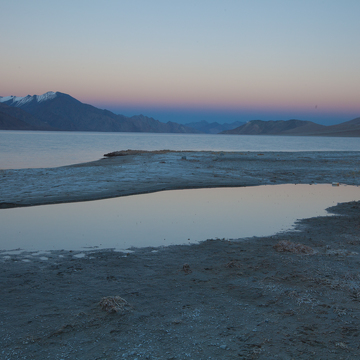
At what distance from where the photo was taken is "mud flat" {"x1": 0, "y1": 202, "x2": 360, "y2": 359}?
470 centimetres

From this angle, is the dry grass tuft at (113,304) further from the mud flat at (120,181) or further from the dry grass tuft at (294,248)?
the mud flat at (120,181)

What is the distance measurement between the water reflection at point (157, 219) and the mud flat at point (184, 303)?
1284mm

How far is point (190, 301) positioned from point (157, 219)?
21.7 ft

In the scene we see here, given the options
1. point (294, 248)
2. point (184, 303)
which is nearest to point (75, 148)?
point (294, 248)

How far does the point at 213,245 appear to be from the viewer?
9398mm

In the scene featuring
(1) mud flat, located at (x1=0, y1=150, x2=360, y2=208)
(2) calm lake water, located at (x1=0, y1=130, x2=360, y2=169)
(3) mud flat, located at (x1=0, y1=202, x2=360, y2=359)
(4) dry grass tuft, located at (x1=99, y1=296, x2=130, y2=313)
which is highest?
(2) calm lake water, located at (x1=0, y1=130, x2=360, y2=169)

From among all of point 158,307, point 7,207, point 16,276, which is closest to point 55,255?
point 16,276

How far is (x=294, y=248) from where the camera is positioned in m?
8.77

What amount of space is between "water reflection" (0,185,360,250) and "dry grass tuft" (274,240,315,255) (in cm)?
180

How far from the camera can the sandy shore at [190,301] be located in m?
4.71

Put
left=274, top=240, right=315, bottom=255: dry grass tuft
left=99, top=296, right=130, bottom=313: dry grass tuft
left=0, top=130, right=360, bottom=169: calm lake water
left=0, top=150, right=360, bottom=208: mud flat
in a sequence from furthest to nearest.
Answer: 1. left=0, top=130, right=360, bottom=169: calm lake water
2. left=0, top=150, right=360, bottom=208: mud flat
3. left=274, top=240, right=315, bottom=255: dry grass tuft
4. left=99, top=296, right=130, bottom=313: dry grass tuft

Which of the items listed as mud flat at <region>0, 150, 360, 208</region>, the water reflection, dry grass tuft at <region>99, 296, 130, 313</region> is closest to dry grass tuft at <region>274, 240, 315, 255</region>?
the water reflection

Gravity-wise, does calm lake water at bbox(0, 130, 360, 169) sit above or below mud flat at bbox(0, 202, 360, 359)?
above

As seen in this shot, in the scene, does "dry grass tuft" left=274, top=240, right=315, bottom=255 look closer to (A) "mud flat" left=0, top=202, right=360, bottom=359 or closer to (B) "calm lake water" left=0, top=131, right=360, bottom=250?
(A) "mud flat" left=0, top=202, right=360, bottom=359
